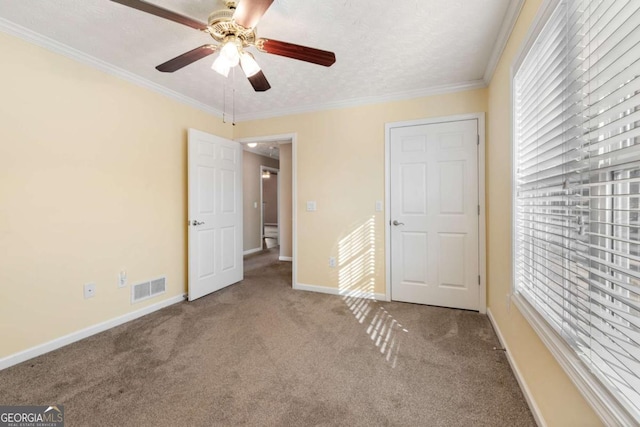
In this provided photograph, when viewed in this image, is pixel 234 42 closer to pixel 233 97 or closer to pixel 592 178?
pixel 233 97

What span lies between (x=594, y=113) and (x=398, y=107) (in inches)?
93.3

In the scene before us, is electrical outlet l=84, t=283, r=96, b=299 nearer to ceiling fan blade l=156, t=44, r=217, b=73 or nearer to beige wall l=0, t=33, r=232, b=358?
beige wall l=0, t=33, r=232, b=358

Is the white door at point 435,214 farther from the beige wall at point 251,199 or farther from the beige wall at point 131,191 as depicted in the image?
the beige wall at point 251,199

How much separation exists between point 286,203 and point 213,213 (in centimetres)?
241

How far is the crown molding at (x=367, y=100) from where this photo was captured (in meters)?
2.90

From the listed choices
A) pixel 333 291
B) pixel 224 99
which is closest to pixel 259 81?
pixel 224 99

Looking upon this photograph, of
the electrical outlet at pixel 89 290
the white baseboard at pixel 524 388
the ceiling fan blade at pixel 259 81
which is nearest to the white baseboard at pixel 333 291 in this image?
the white baseboard at pixel 524 388

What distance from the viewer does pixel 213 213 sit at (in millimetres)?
3520

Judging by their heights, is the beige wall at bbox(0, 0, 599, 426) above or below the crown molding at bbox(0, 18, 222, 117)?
below

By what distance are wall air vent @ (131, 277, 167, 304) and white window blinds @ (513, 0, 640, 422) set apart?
10.8ft

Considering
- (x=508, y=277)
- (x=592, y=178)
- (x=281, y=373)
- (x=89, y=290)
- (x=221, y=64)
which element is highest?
(x=221, y=64)

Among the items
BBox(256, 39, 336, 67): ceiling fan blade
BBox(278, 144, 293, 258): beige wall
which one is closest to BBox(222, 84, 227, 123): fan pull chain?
BBox(256, 39, 336, 67): ceiling fan blade

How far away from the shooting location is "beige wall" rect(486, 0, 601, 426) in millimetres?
1157

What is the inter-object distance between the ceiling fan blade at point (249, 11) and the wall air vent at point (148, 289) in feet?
8.61
